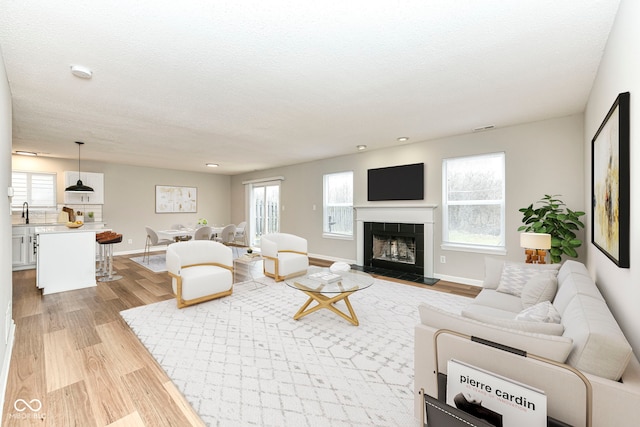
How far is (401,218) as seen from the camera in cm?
524

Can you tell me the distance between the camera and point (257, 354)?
7.75 ft

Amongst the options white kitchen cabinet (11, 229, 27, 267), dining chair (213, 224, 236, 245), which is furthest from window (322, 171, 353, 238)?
white kitchen cabinet (11, 229, 27, 267)

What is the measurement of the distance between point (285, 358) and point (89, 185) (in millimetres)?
7178

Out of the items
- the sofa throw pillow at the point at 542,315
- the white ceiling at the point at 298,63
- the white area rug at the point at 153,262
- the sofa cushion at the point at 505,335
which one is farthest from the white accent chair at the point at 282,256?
the sofa throw pillow at the point at 542,315

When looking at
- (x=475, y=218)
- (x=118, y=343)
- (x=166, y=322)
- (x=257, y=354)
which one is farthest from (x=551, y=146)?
(x=118, y=343)

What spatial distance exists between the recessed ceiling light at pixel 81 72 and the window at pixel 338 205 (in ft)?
15.3

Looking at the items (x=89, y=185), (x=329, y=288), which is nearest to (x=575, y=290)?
(x=329, y=288)

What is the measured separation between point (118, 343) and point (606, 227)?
4.11m

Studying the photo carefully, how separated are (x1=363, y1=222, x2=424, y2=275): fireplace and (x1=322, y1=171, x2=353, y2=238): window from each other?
633mm

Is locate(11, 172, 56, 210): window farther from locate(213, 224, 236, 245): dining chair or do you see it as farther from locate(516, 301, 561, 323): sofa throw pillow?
Answer: locate(516, 301, 561, 323): sofa throw pillow

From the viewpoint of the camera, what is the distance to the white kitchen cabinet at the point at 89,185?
6.51 m

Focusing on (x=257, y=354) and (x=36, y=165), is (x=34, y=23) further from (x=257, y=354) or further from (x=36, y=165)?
(x=36, y=165)

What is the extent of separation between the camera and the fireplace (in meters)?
5.05

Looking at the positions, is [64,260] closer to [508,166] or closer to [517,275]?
[517,275]
